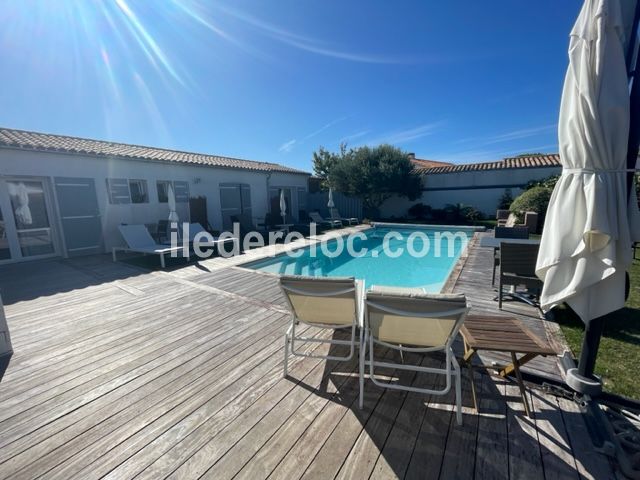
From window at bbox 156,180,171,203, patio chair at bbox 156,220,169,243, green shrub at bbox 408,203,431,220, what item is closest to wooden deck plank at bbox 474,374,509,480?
patio chair at bbox 156,220,169,243

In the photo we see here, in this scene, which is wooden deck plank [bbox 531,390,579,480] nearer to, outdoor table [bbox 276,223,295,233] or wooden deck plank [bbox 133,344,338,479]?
wooden deck plank [bbox 133,344,338,479]

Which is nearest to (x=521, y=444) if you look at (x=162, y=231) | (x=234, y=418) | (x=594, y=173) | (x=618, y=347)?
(x=594, y=173)

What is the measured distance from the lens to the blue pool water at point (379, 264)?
7.45m

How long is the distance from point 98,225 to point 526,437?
1154 cm

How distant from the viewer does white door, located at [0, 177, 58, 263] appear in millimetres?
7418

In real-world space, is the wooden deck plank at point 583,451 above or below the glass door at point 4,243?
below

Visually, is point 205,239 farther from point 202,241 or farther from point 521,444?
point 521,444

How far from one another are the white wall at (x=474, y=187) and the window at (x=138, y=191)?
1498cm

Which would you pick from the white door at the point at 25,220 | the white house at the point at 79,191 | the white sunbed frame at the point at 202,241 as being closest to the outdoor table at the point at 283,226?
the white house at the point at 79,191

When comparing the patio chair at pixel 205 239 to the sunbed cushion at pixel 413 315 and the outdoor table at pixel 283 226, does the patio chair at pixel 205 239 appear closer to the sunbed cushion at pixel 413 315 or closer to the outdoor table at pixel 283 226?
the outdoor table at pixel 283 226

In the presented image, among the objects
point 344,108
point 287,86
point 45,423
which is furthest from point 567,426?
point 344,108

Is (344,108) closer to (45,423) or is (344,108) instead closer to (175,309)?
(175,309)

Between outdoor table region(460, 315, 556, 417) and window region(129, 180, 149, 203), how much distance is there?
11490mm

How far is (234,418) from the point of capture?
2.07 meters
